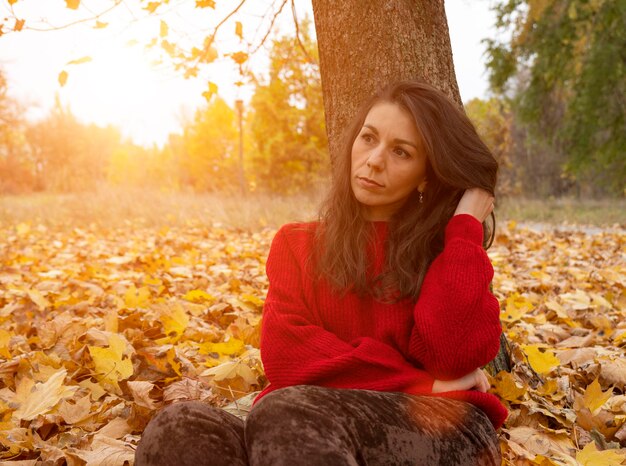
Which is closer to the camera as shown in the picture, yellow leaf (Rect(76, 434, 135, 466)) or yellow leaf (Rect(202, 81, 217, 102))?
yellow leaf (Rect(76, 434, 135, 466))

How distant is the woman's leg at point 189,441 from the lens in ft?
4.28

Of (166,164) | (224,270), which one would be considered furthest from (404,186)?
(166,164)

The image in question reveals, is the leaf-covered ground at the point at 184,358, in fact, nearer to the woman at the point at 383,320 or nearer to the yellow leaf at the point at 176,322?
the yellow leaf at the point at 176,322

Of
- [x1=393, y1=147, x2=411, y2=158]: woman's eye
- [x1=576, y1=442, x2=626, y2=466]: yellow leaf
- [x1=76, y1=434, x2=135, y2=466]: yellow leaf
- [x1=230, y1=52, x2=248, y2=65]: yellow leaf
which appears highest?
[x1=230, y1=52, x2=248, y2=65]: yellow leaf

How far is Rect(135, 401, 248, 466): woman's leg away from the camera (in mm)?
1306

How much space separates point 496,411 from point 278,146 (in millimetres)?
13315

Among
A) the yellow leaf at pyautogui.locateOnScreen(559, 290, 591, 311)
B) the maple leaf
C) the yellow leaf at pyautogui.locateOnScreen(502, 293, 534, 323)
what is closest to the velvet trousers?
the yellow leaf at pyautogui.locateOnScreen(502, 293, 534, 323)

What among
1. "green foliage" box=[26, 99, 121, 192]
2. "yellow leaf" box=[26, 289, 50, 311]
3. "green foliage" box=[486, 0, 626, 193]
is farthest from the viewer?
"green foliage" box=[26, 99, 121, 192]

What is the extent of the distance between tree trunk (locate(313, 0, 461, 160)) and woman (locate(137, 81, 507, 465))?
28 centimetres

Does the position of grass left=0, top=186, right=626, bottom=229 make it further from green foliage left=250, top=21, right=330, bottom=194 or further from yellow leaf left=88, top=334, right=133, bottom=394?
yellow leaf left=88, top=334, right=133, bottom=394

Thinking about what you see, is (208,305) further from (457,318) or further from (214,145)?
(214,145)

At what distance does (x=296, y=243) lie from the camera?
76.8 inches

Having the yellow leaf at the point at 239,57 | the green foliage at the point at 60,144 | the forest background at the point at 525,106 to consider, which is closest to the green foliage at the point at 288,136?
the forest background at the point at 525,106

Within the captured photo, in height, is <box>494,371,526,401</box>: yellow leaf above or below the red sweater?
below
